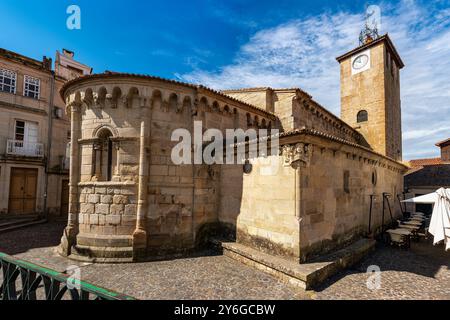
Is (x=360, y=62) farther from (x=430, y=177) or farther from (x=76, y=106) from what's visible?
(x=76, y=106)

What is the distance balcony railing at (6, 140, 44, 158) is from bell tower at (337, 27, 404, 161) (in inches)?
947

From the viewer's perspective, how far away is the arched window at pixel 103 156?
798 centimetres

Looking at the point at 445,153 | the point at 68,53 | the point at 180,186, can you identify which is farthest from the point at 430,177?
the point at 68,53

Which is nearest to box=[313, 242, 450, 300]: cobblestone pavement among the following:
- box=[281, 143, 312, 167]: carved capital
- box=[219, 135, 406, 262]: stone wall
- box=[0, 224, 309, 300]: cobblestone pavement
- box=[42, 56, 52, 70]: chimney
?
box=[219, 135, 406, 262]: stone wall

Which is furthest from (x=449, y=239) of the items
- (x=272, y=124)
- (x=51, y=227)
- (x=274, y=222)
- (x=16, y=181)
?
(x=16, y=181)

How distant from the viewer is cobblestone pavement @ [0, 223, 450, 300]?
17.1 ft

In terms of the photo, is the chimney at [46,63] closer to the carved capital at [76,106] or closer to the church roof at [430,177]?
the carved capital at [76,106]

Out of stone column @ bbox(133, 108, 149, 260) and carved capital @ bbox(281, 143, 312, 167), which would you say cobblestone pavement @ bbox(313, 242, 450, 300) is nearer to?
carved capital @ bbox(281, 143, 312, 167)

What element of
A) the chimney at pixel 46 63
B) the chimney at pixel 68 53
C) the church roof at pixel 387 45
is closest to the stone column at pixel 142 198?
the chimney at pixel 46 63

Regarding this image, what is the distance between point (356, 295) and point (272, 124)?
27.7 ft

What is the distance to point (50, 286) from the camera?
2.33 metres

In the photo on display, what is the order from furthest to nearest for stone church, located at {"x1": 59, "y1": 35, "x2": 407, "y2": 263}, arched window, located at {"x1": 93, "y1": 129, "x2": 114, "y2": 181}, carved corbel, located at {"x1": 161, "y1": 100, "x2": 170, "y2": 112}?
carved corbel, located at {"x1": 161, "y1": 100, "x2": 170, "y2": 112}
arched window, located at {"x1": 93, "y1": 129, "x2": 114, "y2": 181}
stone church, located at {"x1": 59, "y1": 35, "x2": 407, "y2": 263}

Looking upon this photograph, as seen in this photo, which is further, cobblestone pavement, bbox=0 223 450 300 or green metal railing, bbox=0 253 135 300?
cobblestone pavement, bbox=0 223 450 300
